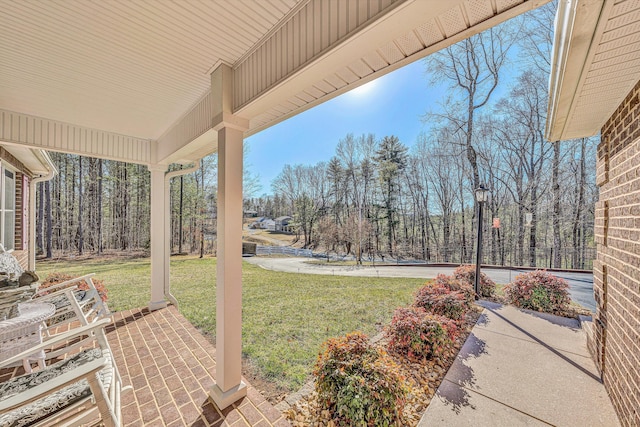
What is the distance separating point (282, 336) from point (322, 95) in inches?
128

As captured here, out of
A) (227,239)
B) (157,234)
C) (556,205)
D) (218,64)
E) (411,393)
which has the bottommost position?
(411,393)

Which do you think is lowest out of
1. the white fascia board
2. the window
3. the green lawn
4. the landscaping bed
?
the green lawn

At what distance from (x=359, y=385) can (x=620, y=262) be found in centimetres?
Answer: 242

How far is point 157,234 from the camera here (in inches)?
159

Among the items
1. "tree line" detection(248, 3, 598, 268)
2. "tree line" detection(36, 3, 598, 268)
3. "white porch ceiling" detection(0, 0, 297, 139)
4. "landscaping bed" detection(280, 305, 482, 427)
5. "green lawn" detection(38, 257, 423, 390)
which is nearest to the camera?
"white porch ceiling" detection(0, 0, 297, 139)

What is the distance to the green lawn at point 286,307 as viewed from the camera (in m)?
3.01

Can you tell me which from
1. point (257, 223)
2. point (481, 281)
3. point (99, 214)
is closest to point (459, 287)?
point (481, 281)

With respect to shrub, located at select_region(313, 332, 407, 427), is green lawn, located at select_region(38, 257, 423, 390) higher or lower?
lower

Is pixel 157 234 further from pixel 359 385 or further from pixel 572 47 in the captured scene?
pixel 572 47

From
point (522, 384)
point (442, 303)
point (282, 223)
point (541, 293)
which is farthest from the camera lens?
point (282, 223)

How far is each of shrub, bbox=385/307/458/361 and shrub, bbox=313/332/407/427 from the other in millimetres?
821

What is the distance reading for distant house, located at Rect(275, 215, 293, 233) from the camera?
22487 mm

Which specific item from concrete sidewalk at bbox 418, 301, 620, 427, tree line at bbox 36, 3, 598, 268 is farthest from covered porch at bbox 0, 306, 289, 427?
Result: tree line at bbox 36, 3, 598, 268

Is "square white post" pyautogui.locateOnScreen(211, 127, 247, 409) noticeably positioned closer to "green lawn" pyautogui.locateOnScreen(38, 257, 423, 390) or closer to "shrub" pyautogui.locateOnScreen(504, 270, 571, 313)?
"green lawn" pyautogui.locateOnScreen(38, 257, 423, 390)
